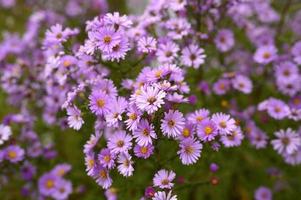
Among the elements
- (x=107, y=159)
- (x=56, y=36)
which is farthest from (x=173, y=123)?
(x=56, y=36)

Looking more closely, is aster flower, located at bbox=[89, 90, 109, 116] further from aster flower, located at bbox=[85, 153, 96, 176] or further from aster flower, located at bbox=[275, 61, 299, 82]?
aster flower, located at bbox=[275, 61, 299, 82]

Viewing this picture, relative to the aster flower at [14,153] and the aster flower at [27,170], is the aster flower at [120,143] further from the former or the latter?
the aster flower at [27,170]

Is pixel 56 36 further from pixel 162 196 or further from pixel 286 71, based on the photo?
pixel 286 71

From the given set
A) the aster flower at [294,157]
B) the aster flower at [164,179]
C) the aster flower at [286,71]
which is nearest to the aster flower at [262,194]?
the aster flower at [294,157]

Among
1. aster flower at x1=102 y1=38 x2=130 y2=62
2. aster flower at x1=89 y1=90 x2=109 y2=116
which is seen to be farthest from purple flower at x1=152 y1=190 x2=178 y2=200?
aster flower at x1=102 y1=38 x2=130 y2=62

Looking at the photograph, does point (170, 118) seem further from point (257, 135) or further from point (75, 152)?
point (75, 152)

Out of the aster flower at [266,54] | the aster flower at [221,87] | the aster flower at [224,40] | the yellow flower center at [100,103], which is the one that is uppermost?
the aster flower at [224,40]
